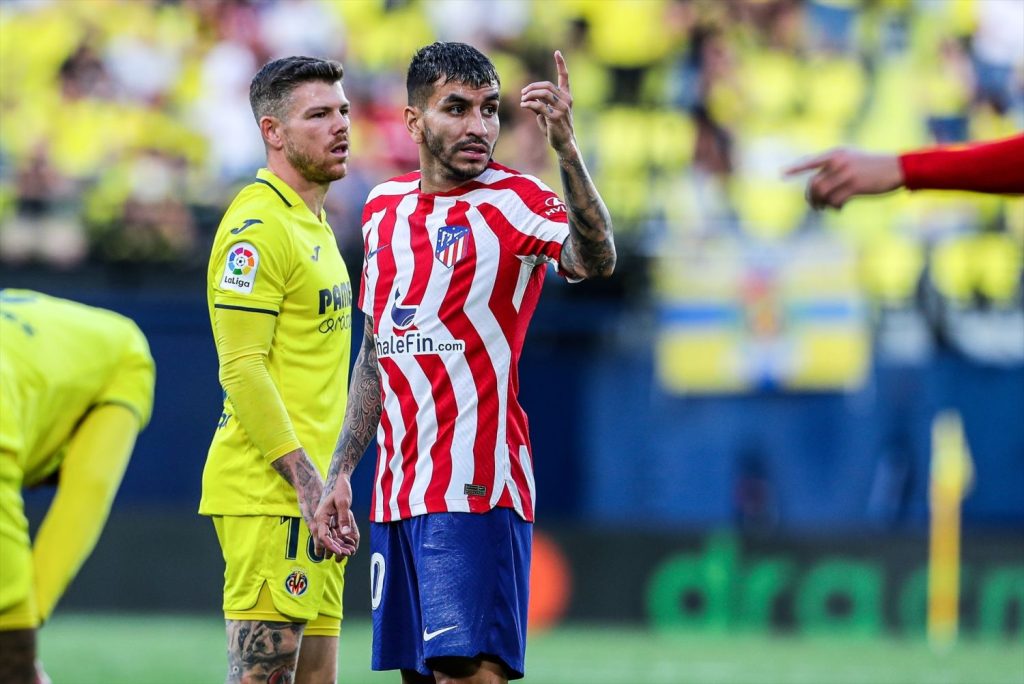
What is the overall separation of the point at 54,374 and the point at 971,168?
2.16m

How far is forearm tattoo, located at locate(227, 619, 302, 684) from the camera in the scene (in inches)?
191

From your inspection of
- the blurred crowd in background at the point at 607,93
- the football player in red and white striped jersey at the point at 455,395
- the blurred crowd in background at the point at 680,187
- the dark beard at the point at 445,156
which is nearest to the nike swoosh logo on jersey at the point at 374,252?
the football player in red and white striped jersey at the point at 455,395

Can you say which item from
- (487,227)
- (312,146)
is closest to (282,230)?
(312,146)

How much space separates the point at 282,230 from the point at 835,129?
1177 centimetres

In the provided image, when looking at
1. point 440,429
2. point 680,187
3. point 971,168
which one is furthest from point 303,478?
point 680,187

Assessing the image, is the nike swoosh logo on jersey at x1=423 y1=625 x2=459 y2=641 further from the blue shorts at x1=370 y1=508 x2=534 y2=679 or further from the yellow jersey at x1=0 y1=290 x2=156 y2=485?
the yellow jersey at x1=0 y1=290 x2=156 y2=485

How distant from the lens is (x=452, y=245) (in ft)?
15.4

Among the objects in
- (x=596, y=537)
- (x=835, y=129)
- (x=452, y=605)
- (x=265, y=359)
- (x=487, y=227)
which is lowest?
(x=596, y=537)

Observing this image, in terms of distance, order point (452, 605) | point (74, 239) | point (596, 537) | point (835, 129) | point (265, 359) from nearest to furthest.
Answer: point (452, 605) → point (265, 359) → point (596, 537) → point (74, 239) → point (835, 129)

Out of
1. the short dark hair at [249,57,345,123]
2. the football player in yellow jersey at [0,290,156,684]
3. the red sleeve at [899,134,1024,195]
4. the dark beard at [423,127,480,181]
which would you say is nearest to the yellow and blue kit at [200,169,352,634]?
the short dark hair at [249,57,345,123]

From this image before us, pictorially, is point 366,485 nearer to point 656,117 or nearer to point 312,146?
point 656,117

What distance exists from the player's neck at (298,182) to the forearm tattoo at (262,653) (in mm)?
1329

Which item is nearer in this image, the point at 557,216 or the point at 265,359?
the point at 557,216

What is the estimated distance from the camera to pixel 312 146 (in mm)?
5152
